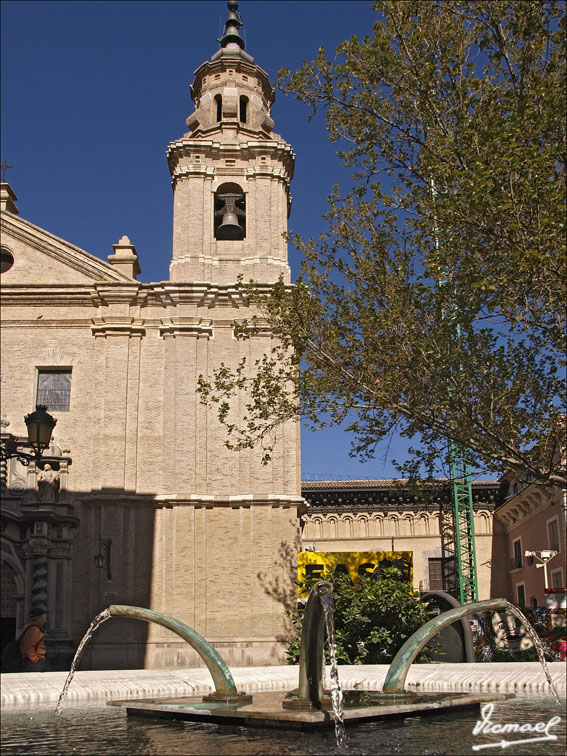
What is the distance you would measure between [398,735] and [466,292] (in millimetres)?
7994

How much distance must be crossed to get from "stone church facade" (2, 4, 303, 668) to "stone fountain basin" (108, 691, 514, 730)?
1274 centimetres

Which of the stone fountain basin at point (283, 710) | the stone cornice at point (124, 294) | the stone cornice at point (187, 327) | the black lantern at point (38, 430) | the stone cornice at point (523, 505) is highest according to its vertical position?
the stone cornice at point (124, 294)

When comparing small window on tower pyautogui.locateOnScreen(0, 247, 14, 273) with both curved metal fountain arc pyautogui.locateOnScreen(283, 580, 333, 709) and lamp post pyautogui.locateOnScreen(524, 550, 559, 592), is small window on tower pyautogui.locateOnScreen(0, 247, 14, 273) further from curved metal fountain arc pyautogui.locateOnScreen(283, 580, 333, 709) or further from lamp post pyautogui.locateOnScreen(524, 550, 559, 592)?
curved metal fountain arc pyautogui.locateOnScreen(283, 580, 333, 709)

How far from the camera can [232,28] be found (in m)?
26.6

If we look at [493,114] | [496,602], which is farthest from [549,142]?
[496,602]

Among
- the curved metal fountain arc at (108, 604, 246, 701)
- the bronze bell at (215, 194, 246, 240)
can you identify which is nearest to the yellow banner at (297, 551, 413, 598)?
the bronze bell at (215, 194, 246, 240)

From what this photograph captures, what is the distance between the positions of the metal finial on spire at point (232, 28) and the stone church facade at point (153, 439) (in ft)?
14.4

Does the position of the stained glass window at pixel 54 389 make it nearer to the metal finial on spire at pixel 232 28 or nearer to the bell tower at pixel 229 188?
the bell tower at pixel 229 188

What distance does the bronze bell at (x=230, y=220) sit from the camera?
22156 mm

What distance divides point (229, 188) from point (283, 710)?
63.3 feet

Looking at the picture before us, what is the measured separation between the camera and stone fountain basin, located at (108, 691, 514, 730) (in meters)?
5.17

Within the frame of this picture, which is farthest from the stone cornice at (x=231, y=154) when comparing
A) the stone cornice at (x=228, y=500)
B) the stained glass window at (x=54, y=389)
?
the stone cornice at (x=228, y=500)

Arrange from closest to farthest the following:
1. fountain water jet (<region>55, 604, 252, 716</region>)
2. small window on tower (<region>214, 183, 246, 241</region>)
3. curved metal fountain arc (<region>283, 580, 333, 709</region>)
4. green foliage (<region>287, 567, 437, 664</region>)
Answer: curved metal fountain arc (<region>283, 580, 333, 709</region>)
fountain water jet (<region>55, 604, 252, 716</region>)
green foliage (<region>287, 567, 437, 664</region>)
small window on tower (<region>214, 183, 246, 241</region>)

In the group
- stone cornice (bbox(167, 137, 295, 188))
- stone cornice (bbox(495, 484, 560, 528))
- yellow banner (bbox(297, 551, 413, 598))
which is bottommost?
yellow banner (bbox(297, 551, 413, 598))
